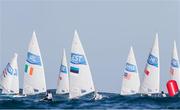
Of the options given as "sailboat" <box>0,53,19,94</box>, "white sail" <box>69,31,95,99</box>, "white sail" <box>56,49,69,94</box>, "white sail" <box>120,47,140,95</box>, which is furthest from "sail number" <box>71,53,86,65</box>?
"white sail" <box>56,49,69,94</box>

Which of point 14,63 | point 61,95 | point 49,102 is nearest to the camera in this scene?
point 49,102

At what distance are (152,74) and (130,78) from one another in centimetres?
529

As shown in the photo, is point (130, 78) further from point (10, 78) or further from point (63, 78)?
point (10, 78)

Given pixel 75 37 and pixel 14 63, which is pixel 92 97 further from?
pixel 14 63

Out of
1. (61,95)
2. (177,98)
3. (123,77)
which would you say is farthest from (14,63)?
(177,98)

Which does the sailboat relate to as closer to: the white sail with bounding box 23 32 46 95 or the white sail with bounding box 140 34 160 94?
the white sail with bounding box 23 32 46 95

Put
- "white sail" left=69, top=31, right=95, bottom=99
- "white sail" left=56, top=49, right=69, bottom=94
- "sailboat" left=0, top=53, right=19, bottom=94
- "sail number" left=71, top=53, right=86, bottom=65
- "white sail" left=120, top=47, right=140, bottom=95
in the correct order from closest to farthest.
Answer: "white sail" left=69, top=31, right=95, bottom=99 < "sail number" left=71, top=53, right=86, bottom=65 < "sailboat" left=0, top=53, right=19, bottom=94 < "white sail" left=120, top=47, right=140, bottom=95 < "white sail" left=56, top=49, right=69, bottom=94

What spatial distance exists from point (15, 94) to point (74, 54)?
19248 mm

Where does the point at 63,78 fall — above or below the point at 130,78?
above

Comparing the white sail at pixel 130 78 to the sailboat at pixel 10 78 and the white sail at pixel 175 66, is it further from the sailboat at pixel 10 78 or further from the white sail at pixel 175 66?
the sailboat at pixel 10 78

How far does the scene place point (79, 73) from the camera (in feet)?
193

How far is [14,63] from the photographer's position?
72500mm

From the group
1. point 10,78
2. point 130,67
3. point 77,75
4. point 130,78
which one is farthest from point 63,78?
point 77,75

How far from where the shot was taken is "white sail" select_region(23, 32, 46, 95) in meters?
64.2
